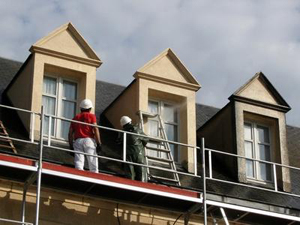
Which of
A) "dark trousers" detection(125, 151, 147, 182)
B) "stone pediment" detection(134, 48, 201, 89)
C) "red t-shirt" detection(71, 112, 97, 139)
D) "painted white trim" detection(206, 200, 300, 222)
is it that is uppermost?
"stone pediment" detection(134, 48, 201, 89)

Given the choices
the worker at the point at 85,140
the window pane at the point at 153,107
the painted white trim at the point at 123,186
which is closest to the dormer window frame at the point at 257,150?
the window pane at the point at 153,107

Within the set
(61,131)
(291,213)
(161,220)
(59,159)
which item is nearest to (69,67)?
(61,131)

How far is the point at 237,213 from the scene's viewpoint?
57.8ft

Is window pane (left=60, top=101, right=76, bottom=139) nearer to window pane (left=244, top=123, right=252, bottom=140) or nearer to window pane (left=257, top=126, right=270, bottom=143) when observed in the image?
window pane (left=244, top=123, right=252, bottom=140)

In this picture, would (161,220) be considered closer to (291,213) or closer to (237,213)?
(237,213)

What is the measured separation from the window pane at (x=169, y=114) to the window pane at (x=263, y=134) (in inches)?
87.3

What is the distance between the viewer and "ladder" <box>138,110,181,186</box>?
18.0 meters

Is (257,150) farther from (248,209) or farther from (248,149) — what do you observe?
(248,209)

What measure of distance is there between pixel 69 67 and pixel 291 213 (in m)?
5.52

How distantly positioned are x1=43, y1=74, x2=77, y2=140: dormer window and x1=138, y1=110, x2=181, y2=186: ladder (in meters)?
1.49

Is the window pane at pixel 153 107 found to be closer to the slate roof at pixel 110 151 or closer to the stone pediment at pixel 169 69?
the stone pediment at pixel 169 69

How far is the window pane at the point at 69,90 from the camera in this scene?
1947 cm

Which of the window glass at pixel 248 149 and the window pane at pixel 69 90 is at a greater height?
the window pane at pixel 69 90

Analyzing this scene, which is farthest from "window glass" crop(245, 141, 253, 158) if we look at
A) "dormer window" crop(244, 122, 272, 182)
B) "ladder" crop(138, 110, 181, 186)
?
"ladder" crop(138, 110, 181, 186)
